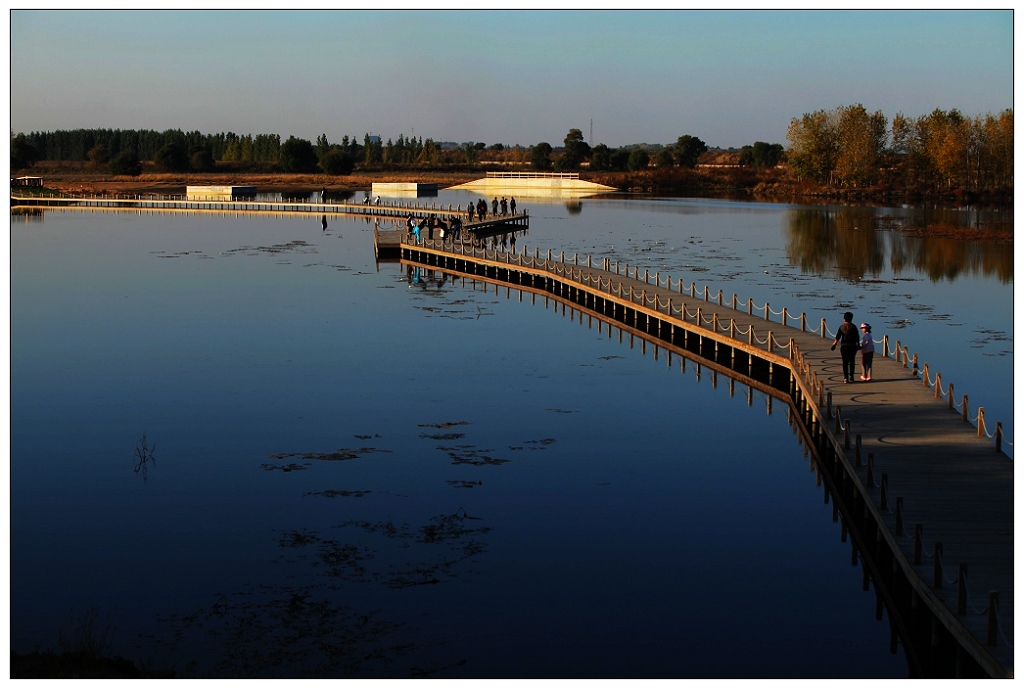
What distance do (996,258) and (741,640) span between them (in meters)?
56.3

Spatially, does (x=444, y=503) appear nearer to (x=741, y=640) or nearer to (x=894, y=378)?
(x=741, y=640)

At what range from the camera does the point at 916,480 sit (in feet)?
68.4

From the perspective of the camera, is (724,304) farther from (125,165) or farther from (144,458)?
(125,165)

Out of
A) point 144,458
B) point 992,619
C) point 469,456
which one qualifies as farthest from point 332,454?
point 992,619

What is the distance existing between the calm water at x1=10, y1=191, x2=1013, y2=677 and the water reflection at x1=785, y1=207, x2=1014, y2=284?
1131cm

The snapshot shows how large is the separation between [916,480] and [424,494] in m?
8.96

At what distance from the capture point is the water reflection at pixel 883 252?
207 feet

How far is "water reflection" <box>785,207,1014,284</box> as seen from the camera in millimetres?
62969

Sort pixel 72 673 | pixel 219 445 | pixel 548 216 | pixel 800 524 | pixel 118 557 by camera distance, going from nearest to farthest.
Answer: pixel 72 673
pixel 118 557
pixel 800 524
pixel 219 445
pixel 548 216

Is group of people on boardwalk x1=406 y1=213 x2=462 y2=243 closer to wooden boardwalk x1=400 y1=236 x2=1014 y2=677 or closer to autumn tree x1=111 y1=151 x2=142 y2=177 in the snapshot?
wooden boardwalk x1=400 y1=236 x2=1014 y2=677

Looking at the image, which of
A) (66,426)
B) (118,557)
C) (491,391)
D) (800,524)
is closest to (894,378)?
(800,524)

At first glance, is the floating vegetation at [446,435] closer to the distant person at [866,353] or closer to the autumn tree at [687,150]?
the distant person at [866,353]

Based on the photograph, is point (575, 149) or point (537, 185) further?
point (575, 149)

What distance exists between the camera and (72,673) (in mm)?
15008
